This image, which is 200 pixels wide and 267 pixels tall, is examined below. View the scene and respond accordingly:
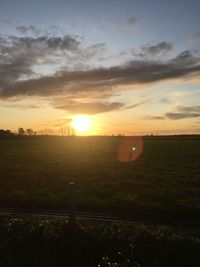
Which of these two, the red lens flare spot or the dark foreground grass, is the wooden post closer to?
the dark foreground grass

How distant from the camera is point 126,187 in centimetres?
2531

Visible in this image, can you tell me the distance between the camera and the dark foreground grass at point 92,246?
9523mm

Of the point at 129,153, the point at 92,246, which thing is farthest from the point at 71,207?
the point at 129,153

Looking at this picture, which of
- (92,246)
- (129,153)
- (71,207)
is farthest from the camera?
(129,153)

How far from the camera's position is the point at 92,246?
1036 cm

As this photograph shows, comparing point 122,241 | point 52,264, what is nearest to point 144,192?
point 122,241

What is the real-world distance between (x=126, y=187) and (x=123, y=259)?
15783 millimetres

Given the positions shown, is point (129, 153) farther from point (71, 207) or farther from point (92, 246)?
point (92, 246)

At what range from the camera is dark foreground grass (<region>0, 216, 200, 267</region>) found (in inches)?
375

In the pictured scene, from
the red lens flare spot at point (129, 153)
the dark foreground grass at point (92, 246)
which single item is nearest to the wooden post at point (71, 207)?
the dark foreground grass at point (92, 246)

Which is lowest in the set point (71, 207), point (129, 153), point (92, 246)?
point (92, 246)

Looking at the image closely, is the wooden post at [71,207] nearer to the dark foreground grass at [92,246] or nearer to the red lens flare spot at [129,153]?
the dark foreground grass at [92,246]

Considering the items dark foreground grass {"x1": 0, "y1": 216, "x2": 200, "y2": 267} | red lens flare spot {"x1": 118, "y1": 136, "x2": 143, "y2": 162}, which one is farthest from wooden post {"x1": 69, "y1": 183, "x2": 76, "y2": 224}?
red lens flare spot {"x1": 118, "y1": 136, "x2": 143, "y2": 162}

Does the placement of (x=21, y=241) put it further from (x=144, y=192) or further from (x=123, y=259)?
(x=144, y=192)
